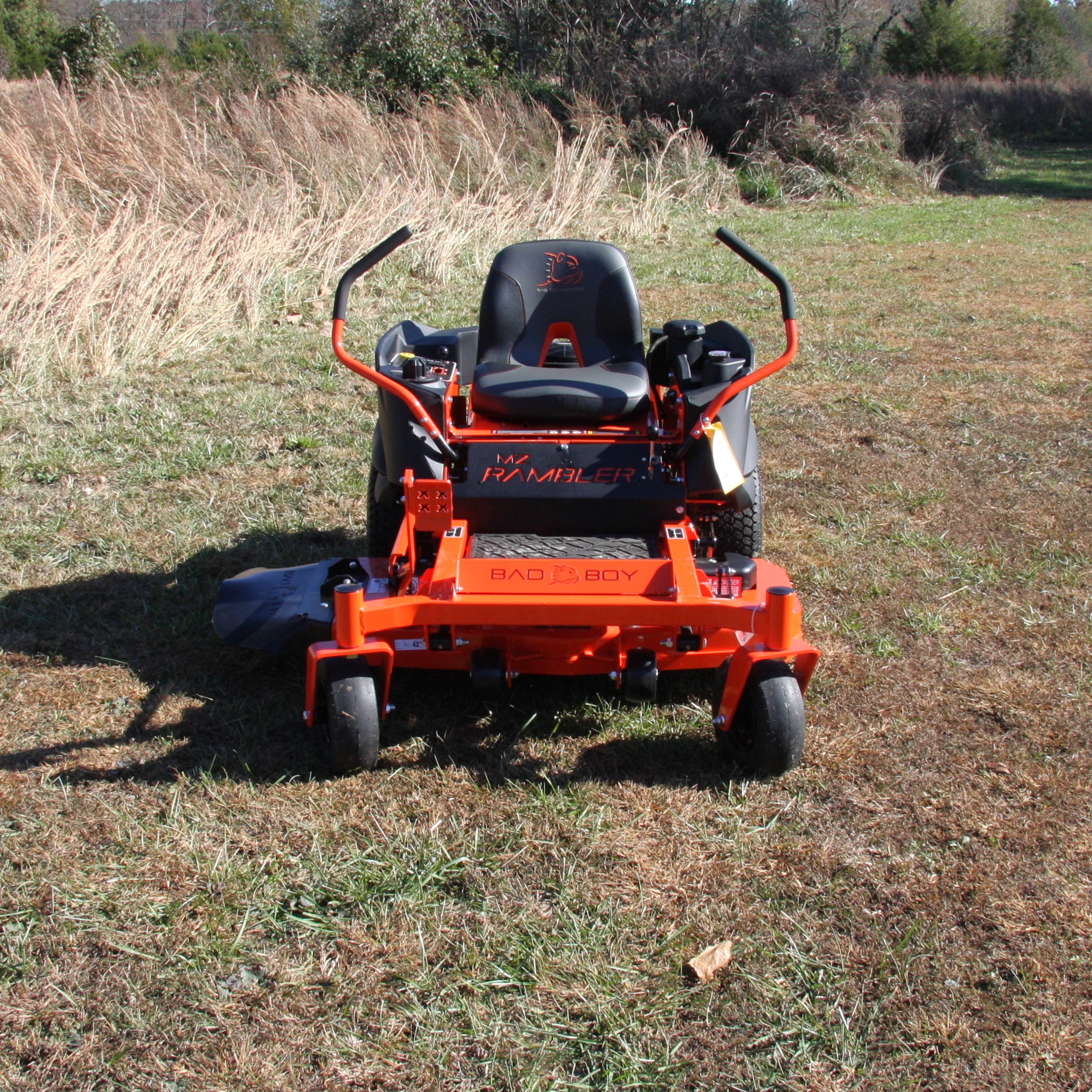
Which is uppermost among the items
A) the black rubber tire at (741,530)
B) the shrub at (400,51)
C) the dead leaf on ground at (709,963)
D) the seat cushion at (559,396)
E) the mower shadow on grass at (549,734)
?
the shrub at (400,51)

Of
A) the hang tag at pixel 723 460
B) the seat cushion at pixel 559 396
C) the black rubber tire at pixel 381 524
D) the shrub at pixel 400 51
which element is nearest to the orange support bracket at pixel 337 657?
the black rubber tire at pixel 381 524

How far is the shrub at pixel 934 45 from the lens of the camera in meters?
30.7

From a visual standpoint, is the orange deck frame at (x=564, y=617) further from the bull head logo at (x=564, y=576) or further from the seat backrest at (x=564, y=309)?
the seat backrest at (x=564, y=309)

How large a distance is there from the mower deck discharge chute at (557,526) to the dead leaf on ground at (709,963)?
601mm

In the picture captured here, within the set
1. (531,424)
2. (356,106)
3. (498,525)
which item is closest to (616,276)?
(531,424)

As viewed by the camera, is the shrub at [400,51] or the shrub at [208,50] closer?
the shrub at [400,51]

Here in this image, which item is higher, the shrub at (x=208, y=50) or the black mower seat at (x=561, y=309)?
the shrub at (x=208, y=50)

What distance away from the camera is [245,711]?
3.20 meters

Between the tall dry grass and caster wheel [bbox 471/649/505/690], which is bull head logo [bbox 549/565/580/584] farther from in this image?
the tall dry grass

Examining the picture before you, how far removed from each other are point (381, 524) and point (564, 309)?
111cm

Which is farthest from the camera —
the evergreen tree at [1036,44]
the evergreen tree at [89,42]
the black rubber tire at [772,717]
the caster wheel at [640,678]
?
the evergreen tree at [1036,44]

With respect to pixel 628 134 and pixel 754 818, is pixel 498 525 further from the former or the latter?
pixel 628 134

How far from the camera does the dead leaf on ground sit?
220cm

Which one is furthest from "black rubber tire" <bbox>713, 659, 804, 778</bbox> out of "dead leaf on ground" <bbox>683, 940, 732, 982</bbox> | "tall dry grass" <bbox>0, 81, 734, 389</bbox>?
"tall dry grass" <bbox>0, 81, 734, 389</bbox>
